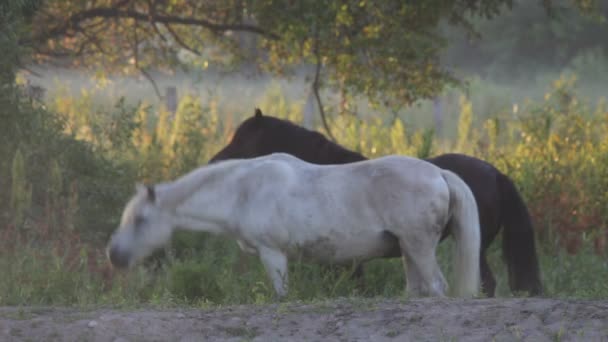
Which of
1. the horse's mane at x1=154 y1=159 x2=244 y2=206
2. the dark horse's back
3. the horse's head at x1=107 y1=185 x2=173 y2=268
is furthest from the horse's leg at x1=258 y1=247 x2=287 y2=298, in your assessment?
the dark horse's back

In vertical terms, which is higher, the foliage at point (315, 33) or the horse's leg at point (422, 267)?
the foliage at point (315, 33)

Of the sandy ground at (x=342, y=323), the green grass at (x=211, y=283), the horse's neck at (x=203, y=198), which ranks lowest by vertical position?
the green grass at (x=211, y=283)

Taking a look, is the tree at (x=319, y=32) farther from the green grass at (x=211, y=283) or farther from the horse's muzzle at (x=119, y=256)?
the horse's muzzle at (x=119, y=256)

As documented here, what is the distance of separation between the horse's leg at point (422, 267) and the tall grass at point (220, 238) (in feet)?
1.20

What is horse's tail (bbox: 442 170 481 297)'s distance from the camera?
21.6 feet

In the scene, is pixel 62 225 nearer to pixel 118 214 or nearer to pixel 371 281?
pixel 118 214

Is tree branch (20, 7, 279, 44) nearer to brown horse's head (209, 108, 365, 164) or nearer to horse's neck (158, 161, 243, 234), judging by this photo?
brown horse's head (209, 108, 365, 164)

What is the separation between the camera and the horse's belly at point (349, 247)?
6.57m

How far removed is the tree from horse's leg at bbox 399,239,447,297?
4116mm

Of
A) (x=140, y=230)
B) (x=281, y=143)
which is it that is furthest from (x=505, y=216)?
(x=140, y=230)

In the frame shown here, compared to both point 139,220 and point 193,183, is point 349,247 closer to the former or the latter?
point 193,183

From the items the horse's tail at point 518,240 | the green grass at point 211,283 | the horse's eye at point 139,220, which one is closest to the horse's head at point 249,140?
the green grass at point 211,283

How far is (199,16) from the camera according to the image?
12.4 meters

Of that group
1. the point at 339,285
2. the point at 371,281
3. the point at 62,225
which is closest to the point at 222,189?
the point at 339,285
